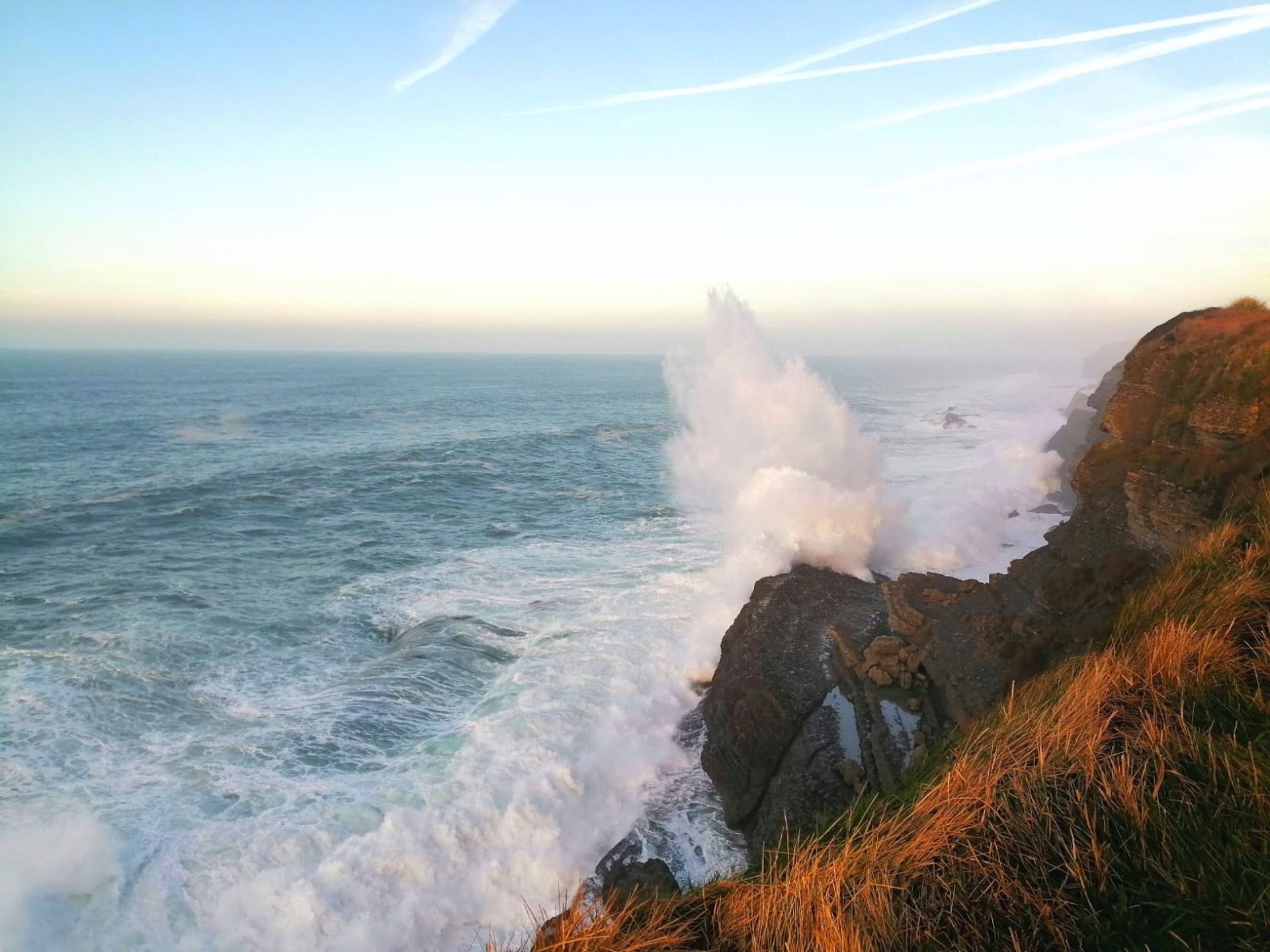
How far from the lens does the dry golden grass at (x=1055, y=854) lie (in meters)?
2.49

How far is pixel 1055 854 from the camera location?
2832 millimetres

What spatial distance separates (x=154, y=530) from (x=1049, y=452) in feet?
124

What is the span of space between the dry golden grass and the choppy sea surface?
10.5 ft

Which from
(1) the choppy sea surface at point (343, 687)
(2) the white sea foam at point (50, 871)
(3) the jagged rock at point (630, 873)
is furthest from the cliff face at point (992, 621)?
(2) the white sea foam at point (50, 871)

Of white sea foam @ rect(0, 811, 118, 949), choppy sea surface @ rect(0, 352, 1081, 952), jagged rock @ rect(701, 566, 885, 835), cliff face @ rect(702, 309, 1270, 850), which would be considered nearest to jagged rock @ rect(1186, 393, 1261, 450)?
cliff face @ rect(702, 309, 1270, 850)

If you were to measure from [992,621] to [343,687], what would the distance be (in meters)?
11.9

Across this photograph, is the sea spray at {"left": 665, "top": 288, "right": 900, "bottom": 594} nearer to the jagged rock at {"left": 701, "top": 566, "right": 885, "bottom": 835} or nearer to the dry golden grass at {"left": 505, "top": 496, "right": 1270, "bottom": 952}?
the jagged rock at {"left": 701, "top": 566, "right": 885, "bottom": 835}

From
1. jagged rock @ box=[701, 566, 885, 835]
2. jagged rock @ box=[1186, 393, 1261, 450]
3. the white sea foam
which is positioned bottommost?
the white sea foam

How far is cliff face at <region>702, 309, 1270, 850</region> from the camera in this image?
9.51 m

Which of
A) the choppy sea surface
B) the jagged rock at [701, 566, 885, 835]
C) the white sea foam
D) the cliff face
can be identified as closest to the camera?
the white sea foam

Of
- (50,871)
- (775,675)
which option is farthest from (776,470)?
(50,871)

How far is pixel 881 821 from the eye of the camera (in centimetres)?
316

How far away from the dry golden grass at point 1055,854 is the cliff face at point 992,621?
16.1 feet

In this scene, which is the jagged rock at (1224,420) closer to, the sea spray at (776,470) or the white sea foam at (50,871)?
the sea spray at (776,470)
